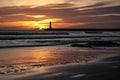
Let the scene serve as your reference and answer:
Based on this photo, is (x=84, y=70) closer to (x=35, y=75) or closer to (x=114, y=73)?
(x=114, y=73)

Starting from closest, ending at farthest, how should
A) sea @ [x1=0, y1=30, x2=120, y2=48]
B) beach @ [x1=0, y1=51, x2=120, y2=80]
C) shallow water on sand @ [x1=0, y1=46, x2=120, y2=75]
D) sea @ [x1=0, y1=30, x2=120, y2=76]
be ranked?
beach @ [x1=0, y1=51, x2=120, y2=80] < shallow water on sand @ [x1=0, y1=46, x2=120, y2=75] < sea @ [x1=0, y1=30, x2=120, y2=76] < sea @ [x1=0, y1=30, x2=120, y2=48]

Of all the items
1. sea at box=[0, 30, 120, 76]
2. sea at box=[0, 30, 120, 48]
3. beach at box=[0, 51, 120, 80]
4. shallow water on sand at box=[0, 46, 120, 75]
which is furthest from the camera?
sea at box=[0, 30, 120, 48]

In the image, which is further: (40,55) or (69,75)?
(40,55)

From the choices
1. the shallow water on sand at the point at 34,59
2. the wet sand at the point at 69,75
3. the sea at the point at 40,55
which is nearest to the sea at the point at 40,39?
the sea at the point at 40,55

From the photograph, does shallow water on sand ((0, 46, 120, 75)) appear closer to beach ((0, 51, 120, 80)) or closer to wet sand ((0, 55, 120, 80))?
beach ((0, 51, 120, 80))

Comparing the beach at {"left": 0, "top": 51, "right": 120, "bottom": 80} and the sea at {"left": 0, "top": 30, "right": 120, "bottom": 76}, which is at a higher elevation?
the beach at {"left": 0, "top": 51, "right": 120, "bottom": 80}

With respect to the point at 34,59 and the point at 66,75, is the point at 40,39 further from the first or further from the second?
the point at 66,75

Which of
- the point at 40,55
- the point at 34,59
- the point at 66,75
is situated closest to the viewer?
the point at 66,75

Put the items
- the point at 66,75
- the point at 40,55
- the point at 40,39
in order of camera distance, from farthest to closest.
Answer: the point at 40,39 < the point at 40,55 < the point at 66,75

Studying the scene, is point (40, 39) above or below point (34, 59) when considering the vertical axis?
below

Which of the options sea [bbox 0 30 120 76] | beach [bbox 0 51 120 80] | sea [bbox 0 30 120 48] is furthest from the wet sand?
sea [bbox 0 30 120 48]

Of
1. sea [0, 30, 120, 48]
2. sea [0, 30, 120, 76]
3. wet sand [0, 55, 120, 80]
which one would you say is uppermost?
wet sand [0, 55, 120, 80]

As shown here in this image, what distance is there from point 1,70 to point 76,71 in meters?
3.02

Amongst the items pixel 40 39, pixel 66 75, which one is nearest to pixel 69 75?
pixel 66 75
